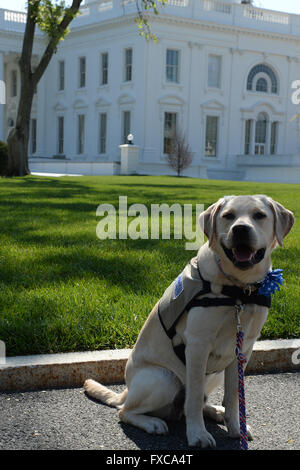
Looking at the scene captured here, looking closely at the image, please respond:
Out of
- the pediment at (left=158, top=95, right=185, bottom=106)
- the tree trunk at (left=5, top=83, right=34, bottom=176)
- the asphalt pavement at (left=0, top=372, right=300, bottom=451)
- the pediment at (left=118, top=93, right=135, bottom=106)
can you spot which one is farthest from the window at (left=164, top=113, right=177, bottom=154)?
the asphalt pavement at (left=0, top=372, right=300, bottom=451)

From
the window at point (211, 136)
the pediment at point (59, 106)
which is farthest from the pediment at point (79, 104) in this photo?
the window at point (211, 136)

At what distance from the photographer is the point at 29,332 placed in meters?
4.25

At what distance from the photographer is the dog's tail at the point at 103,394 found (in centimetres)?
358

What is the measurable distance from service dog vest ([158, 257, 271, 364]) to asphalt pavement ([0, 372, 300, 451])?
51cm

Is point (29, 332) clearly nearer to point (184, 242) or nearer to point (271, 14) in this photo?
point (184, 242)

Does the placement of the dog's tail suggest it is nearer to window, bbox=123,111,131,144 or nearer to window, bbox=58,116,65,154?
window, bbox=123,111,131,144

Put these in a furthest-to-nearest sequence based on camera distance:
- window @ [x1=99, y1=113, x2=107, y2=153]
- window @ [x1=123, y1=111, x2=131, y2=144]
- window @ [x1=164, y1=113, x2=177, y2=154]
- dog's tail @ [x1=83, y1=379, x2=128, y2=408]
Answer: window @ [x1=99, y1=113, x2=107, y2=153]
window @ [x1=123, y1=111, x2=131, y2=144]
window @ [x1=164, y1=113, x2=177, y2=154]
dog's tail @ [x1=83, y1=379, x2=128, y2=408]

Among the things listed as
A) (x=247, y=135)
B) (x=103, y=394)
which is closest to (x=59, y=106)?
(x=247, y=135)

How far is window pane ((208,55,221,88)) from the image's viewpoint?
136 feet

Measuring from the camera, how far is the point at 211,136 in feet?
138

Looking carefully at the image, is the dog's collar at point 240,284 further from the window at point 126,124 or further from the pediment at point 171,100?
the window at point 126,124

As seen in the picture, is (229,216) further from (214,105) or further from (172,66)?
(214,105)

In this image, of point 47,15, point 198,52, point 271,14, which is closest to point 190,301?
point 47,15

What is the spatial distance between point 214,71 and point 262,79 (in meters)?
4.22
